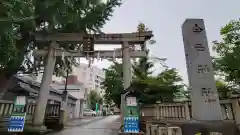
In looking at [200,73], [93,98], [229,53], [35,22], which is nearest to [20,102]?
[35,22]

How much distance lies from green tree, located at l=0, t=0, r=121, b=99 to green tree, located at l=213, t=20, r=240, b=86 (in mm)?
7176

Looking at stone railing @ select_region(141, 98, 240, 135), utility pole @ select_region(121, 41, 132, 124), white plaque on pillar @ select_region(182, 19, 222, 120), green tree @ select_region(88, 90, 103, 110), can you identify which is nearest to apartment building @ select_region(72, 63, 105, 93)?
green tree @ select_region(88, 90, 103, 110)

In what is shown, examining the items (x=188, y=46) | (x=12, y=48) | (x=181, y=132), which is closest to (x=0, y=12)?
(x=12, y=48)

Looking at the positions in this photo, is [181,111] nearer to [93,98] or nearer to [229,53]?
[229,53]

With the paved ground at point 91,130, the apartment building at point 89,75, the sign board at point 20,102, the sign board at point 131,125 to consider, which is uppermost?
the apartment building at point 89,75

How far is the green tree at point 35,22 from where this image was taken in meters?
6.07

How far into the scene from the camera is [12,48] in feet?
22.1

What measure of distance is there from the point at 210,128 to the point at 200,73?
167 centimetres

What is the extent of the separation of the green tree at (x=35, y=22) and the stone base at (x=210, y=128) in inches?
240

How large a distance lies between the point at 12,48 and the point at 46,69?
3699 mm

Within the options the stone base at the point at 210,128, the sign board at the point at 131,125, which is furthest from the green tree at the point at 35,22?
the stone base at the point at 210,128

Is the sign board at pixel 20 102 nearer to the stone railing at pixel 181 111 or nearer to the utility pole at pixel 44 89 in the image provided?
the utility pole at pixel 44 89

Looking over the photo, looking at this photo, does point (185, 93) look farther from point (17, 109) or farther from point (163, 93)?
point (17, 109)

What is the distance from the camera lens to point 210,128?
4809 millimetres
